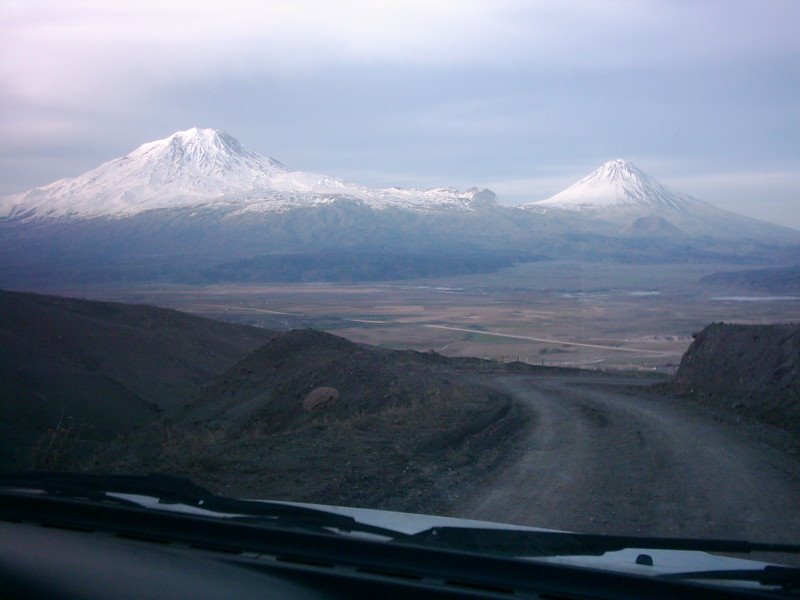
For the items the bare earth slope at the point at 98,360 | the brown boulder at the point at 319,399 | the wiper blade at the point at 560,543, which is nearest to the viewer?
the wiper blade at the point at 560,543

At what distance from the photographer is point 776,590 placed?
3.29m

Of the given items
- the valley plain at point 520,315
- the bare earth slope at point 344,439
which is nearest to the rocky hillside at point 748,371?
the bare earth slope at point 344,439

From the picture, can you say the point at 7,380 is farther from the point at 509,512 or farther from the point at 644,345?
the point at 644,345

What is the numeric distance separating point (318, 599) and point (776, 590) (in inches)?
75.0

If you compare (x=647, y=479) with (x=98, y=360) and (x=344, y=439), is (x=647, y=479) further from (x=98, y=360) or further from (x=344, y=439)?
(x=98, y=360)

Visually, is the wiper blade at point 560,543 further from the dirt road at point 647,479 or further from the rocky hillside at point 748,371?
the rocky hillside at point 748,371

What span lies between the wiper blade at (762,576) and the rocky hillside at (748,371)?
37.1ft

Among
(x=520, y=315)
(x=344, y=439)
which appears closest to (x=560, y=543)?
(x=344, y=439)

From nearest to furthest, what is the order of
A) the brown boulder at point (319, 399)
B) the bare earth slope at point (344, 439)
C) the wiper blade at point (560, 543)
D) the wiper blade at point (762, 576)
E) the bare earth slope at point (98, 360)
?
the wiper blade at point (762, 576), the wiper blade at point (560, 543), the bare earth slope at point (344, 439), the brown boulder at point (319, 399), the bare earth slope at point (98, 360)

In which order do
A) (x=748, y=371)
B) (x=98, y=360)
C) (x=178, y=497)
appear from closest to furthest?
(x=178, y=497)
(x=748, y=371)
(x=98, y=360)

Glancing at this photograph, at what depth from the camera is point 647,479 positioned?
9734 mm

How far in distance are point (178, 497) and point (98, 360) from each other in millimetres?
27220

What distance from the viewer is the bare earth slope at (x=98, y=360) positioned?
2150cm

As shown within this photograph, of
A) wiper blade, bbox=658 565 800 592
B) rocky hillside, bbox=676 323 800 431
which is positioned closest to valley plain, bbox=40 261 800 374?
rocky hillside, bbox=676 323 800 431
